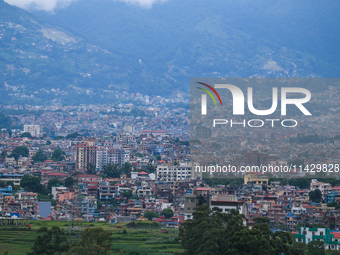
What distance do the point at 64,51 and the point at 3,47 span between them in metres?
8.25

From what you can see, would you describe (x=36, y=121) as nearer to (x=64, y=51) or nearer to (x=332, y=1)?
(x=64, y=51)

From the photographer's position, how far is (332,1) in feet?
309

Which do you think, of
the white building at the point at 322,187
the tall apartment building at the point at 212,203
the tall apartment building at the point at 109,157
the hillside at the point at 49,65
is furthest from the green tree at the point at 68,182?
the hillside at the point at 49,65

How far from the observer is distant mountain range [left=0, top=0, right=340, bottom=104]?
82.2 meters

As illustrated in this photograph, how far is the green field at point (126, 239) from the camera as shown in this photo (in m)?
14.8

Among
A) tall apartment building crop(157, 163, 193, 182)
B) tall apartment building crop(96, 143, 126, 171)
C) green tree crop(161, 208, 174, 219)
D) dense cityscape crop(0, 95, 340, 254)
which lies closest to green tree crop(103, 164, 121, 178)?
dense cityscape crop(0, 95, 340, 254)

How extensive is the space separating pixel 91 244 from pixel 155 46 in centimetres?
8746

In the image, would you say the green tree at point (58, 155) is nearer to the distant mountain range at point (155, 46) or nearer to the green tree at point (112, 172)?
the green tree at point (112, 172)

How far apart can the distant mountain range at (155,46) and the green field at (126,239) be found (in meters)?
60.0

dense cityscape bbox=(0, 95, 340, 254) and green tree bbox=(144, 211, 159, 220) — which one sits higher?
dense cityscape bbox=(0, 95, 340, 254)

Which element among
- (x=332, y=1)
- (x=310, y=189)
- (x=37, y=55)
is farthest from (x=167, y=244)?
(x=332, y=1)

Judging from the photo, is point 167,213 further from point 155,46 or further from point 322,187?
point 155,46

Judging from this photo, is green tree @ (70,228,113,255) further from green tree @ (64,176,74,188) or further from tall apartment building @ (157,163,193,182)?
tall apartment building @ (157,163,193,182)

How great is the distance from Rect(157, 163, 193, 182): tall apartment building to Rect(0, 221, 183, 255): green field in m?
11.0
